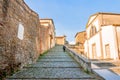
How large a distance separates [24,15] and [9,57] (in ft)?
11.3

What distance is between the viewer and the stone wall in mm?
6535

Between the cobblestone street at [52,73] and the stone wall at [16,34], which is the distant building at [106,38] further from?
the stone wall at [16,34]

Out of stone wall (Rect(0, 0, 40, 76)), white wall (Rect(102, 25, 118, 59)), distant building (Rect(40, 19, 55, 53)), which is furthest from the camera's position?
white wall (Rect(102, 25, 118, 59))

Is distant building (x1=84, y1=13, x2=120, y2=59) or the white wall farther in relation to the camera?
distant building (x1=84, y1=13, x2=120, y2=59)

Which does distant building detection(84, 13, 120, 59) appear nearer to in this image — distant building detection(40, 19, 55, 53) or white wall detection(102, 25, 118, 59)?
white wall detection(102, 25, 118, 59)

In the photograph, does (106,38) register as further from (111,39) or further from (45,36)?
(45,36)

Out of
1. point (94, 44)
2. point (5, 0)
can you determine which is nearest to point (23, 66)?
point (5, 0)

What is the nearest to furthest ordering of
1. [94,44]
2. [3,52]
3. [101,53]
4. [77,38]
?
[3,52] → [101,53] → [94,44] → [77,38]

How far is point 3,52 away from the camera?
6.52 metres

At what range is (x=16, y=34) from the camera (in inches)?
320

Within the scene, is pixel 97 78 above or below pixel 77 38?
below

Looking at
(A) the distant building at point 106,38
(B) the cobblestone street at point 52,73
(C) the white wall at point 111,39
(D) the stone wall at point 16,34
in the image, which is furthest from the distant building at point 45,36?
(C) the white wall at point 111,39

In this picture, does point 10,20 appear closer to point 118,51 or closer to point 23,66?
point 23,66

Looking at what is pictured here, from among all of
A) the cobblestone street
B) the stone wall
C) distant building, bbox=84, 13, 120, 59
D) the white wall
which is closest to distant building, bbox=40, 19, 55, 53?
the stone wall
